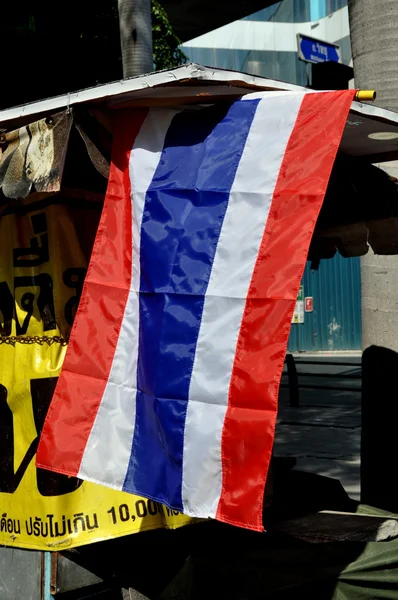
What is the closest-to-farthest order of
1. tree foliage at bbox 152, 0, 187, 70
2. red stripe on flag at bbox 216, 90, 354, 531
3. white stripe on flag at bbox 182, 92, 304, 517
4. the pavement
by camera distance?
1. red stripe on flag at bbox 216, 90, 354, 531
2. white stripe on flag at bbox 182, 92, 304, 517
3. the pavement
4. tree foliage at bbox 152, 0, 187, 70

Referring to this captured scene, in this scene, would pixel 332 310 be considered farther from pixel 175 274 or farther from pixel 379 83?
pixel 175 274

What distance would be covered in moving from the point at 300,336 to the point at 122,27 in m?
18.3

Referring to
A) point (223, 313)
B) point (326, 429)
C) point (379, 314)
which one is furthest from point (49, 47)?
point (223, 313)

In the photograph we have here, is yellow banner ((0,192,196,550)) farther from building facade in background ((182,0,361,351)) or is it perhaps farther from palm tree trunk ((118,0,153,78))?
building facade in background ((182,0,361,351))

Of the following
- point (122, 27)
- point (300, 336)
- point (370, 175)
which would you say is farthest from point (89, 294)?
point (300, 336)

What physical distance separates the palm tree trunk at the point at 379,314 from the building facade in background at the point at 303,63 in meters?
19.9

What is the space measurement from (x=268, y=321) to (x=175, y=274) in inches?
22.0

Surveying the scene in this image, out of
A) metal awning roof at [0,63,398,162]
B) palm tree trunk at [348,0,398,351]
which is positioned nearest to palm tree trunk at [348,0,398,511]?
palm tree trunk at [348,0,398,351]

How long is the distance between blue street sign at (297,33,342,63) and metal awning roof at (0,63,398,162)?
8266mm

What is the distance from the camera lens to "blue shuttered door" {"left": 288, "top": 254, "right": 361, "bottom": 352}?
25.5 metres

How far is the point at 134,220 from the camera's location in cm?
405

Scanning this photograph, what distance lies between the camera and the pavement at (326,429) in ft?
30.4

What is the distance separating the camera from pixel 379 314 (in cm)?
558

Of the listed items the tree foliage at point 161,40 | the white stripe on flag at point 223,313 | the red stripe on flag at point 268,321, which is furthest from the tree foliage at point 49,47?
the red stripe on flag at point 268,321
